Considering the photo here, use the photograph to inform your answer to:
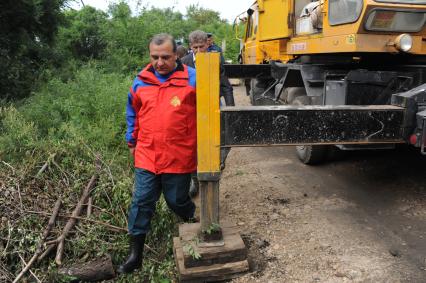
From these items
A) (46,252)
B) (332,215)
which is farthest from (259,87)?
(46,252)

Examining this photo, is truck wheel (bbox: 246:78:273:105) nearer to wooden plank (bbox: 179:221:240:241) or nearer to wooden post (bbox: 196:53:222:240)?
wooden plank (bbox: 179:221:240:241)

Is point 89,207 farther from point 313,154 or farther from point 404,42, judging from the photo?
point 404,42

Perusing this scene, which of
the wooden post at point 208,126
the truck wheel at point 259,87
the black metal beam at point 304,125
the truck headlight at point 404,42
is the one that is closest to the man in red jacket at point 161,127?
the wooden post at point 208,126

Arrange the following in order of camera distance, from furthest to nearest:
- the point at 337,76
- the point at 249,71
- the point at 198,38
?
the point at 249,71, the point at 337,76, the point at 198,38

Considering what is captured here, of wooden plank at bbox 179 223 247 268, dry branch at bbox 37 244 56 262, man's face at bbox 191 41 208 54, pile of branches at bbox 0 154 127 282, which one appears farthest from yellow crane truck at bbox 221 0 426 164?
dry branch at bbox 37 244 56 262

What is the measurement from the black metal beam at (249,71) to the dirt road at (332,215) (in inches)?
90.6

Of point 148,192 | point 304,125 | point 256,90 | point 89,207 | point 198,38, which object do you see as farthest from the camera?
point 256,90

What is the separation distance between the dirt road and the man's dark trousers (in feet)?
2.61

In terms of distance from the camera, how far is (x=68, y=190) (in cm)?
406

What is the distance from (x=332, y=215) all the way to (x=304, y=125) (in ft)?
4.97

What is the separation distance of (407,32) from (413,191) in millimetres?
1694

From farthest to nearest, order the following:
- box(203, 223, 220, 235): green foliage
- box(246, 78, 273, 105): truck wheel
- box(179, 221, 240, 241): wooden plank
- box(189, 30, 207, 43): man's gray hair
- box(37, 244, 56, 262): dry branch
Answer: box(246, 78, 273, 105): truck wheel → box(189, 30, 207, 43): man's gray hair → box(37, 244, 56, 262): dry branch → box(179, 221, 240, 241): wooden plank → box(203, 223, 220, 235): green foliage

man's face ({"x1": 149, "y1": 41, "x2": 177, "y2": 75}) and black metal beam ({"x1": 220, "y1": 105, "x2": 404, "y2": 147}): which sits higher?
man's face ({"x1": 149, "y1": 41, "x2": 177, "y2": 75})

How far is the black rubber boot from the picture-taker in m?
3.31
